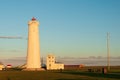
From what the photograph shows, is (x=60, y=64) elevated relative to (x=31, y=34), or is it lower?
lower

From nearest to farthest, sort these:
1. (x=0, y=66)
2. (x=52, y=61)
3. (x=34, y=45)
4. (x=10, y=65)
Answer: (x=34, y=45) < (x=52, y=61) < (x=0, y=66) < (x=10, y=65)

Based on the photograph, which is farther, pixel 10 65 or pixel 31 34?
pixel 10 65

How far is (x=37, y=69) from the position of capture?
8806 cm

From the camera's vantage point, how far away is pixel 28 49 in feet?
283

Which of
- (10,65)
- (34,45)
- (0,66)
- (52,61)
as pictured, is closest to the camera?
(34,45)

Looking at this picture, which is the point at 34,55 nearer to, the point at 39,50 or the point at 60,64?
the point at 39,50

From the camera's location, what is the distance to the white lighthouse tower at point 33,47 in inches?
3354

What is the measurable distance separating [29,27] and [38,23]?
9.00 feet

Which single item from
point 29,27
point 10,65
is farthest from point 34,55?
point 10,65

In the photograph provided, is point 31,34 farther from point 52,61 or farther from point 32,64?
point 52,61

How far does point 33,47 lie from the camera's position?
279 ft

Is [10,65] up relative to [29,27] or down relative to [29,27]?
down

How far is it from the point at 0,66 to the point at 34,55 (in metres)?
35.9

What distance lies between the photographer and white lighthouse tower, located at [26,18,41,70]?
85188mm
